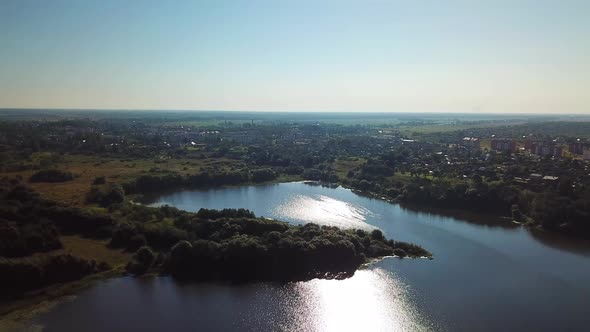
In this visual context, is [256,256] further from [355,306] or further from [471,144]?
[471,144]

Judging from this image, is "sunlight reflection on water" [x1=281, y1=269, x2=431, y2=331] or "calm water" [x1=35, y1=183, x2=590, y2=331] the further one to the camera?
"sunlight reflection on water" [x1=281, y1=269, x2=431, y2=331]

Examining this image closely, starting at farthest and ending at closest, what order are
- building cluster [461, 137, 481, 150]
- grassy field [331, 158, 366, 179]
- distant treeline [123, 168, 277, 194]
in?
building cluster [461, 137, 481, 150] < grassy field [331, 158, 366, 179] < distant treeline [123, 168, 277, 194]

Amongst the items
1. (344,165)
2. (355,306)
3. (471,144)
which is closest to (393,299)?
(355,306)

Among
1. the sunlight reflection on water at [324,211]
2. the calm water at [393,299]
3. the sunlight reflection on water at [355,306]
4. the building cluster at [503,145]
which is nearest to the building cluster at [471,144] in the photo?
the building cluster at [503,145]

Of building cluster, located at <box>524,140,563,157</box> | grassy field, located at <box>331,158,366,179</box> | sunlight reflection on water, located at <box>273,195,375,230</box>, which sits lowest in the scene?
sunlight reflection on water, located at <box>273,195,375,230</box>

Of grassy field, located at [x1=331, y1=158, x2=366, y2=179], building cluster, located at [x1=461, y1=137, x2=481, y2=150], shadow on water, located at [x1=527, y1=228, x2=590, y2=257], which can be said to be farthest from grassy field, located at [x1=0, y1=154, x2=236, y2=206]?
building cluster, located at [x1=461, y1=137, x2=481, y2=150]

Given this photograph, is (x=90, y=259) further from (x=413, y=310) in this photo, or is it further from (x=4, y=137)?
(x=4, y=137)

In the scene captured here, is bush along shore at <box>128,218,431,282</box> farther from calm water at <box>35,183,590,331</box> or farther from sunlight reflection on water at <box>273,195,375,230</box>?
sunlight reflection on water at <box>273,195,375,230</box>
